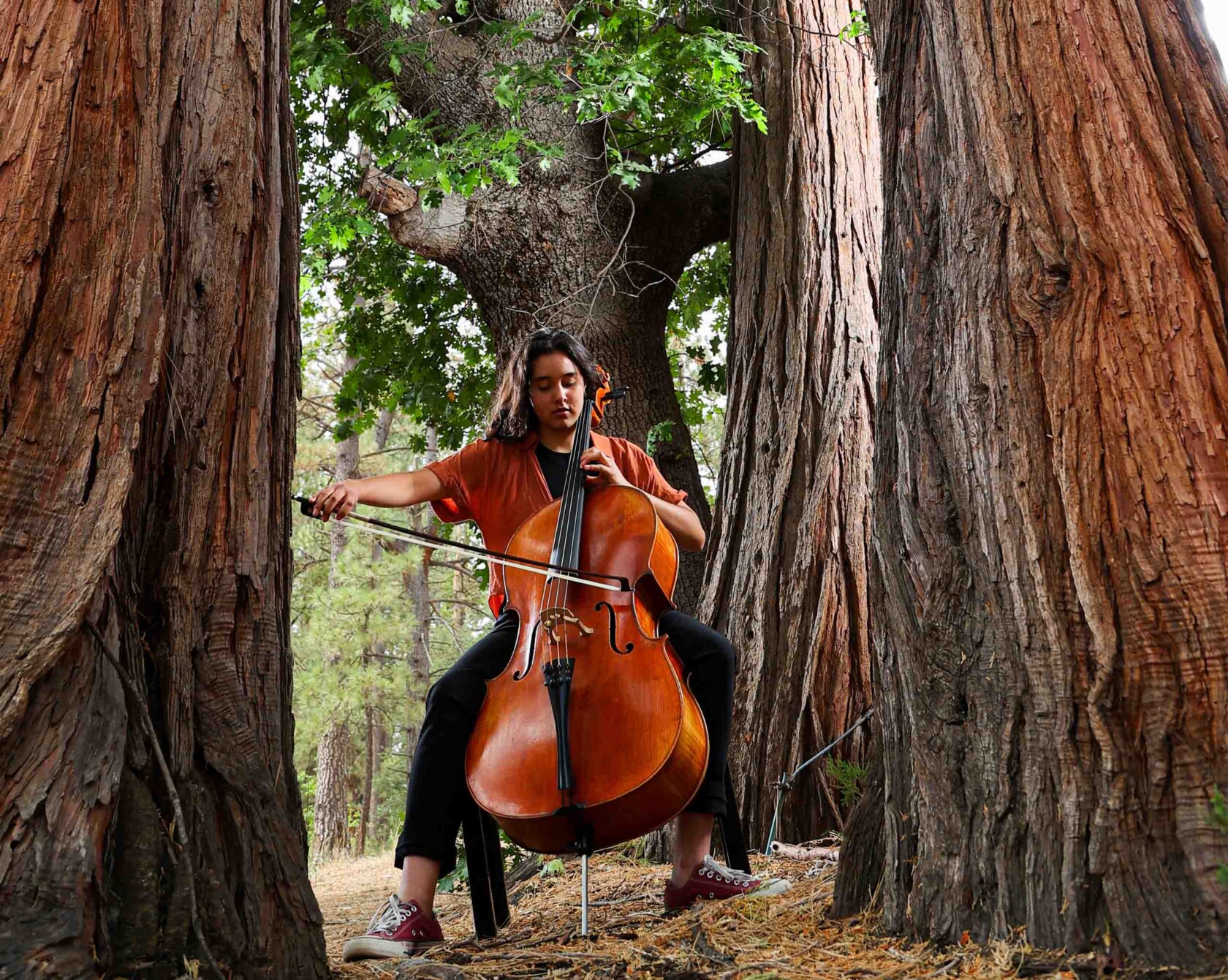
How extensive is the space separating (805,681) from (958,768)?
2.15 metres

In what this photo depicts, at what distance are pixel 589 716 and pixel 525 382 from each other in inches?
50.3

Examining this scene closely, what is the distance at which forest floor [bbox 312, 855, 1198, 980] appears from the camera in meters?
2.01

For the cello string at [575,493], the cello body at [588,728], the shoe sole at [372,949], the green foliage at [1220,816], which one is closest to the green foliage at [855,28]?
the cello string at [575,493]

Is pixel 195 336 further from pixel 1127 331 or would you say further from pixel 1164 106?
pixel 1164 106

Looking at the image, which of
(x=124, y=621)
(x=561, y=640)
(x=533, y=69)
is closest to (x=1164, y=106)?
(x=561, y=640)

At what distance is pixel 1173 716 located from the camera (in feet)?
6.21

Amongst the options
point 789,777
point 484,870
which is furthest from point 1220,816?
point 789,777

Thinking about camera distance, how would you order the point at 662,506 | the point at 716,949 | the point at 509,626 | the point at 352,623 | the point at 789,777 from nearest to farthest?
the point at 716,949, the point at 509,626, the point at 662,506, the point at 789,777, the point at 352,623

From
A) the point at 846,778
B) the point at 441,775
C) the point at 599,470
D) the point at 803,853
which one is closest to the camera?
the point at 441,775

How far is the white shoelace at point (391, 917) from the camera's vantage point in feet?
9.07

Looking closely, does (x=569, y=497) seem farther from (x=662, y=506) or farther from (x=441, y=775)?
(x=441, y=775)

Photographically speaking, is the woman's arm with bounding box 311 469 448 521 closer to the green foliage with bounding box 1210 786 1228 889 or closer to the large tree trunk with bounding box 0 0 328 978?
the large tree trunk with bounding box 0 0 328 978

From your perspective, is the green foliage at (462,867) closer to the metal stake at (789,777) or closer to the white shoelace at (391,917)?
the metal stake at (789,777)

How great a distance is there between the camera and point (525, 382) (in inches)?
143
